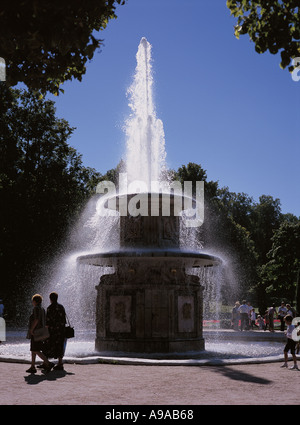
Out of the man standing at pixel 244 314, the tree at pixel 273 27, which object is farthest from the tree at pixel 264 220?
the tree at pixel 273 27

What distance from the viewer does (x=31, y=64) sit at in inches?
353

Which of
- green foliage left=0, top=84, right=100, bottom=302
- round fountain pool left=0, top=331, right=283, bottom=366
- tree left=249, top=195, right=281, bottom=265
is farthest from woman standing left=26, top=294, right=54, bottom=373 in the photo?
tree left=249, top=195, right=281, bottom=265

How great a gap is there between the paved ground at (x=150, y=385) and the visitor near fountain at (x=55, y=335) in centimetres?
37

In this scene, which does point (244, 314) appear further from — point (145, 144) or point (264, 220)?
point (264, 220)

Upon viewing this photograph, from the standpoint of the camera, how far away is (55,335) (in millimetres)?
11250

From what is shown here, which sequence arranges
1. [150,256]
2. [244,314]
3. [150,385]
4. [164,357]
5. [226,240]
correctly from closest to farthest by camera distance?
[150,385] → [164,357] → [150,256] → [244,314] → [226,240]

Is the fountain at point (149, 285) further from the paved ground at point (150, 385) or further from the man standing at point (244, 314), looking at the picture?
the man standing at point (244, 314)

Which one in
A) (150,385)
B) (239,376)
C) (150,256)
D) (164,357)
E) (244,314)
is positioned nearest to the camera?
(150,385)

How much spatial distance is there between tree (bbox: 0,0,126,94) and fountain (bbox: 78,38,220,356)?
22.9 ft

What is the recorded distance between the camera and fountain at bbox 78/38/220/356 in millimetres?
14938

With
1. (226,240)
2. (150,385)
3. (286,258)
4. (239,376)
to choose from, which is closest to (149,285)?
(239,376)

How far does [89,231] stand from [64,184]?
12.1 feet

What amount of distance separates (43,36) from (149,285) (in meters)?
8.77

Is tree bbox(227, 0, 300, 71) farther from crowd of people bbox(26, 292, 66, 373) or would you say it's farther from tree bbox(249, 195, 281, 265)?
tree bbox(249, 195, 281, 265)
